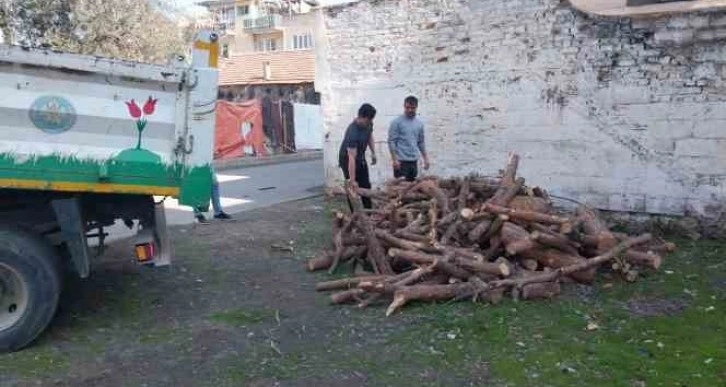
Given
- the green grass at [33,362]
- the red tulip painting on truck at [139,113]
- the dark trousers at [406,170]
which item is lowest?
the green grass at [33,362]

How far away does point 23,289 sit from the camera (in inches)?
193

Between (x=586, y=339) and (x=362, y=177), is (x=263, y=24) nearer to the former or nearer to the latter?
(x=362, y=177)

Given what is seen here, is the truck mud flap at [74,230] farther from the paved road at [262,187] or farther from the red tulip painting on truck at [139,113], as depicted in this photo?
the paved road at [262,187]

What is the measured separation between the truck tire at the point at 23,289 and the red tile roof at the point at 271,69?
32.3 metres

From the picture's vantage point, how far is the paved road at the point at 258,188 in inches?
427

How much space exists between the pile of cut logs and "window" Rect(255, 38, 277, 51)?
60.6m

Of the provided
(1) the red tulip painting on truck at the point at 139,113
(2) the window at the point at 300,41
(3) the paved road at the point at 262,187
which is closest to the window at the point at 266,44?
(2) the window at the point at 300,41

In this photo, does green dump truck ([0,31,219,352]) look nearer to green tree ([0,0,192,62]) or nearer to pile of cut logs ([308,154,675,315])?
pile of cut logs ([308,154,675,315])

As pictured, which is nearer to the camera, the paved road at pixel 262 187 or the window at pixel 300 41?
the paved road at pixel 262 187

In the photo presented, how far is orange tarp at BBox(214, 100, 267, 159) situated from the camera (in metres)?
23.1

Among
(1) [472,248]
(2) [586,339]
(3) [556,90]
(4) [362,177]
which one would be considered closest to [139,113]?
(1) [472,248]

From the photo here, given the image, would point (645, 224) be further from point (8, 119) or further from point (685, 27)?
point (8, 119)

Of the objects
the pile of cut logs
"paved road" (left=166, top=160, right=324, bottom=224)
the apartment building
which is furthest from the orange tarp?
the apartment building

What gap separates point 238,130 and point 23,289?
62.4ft
